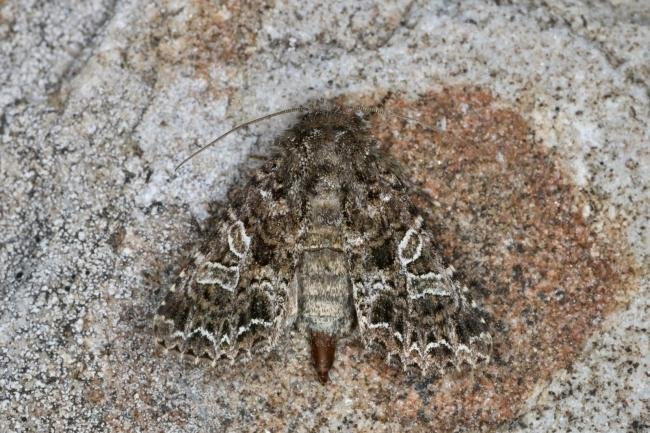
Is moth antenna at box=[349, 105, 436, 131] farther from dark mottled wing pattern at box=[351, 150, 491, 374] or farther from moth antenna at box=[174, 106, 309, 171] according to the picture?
dark mottled wing pattern at box=[351, 150, 491, 374]

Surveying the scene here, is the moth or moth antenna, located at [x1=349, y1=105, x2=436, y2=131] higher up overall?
A: moth antenna, located at [x1=349, y1=105, x2=436, y2=131]

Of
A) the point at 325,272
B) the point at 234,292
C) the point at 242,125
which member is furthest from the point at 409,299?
the point at 242,125

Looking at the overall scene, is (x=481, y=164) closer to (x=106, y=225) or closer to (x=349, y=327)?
(x=349, y=327)

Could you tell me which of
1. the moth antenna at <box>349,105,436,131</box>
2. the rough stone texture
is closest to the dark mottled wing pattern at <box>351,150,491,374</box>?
the rough stone texture

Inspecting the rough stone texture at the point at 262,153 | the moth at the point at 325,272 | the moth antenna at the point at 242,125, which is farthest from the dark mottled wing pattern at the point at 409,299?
the moth antenna at the point at 242,125

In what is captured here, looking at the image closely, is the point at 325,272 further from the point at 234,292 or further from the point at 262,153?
the point at 262,153

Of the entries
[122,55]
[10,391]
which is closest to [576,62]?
[122,55]

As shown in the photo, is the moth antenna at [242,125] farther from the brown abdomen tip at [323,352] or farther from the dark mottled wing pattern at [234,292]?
the brown abdomen tip at [323,352]
